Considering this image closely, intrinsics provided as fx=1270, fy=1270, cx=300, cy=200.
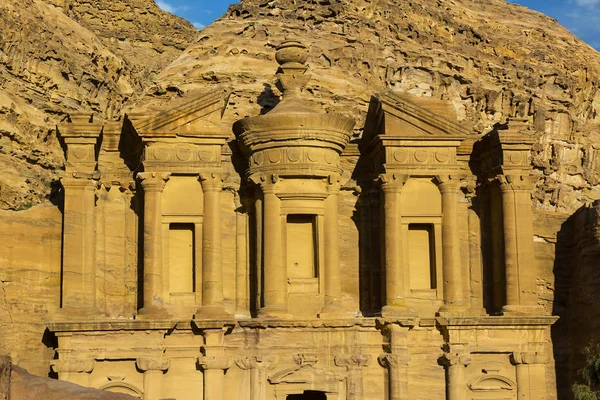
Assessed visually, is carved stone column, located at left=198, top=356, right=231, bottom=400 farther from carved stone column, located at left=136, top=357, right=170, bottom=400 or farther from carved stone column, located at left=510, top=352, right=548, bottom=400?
carved stone column, located at left=510, top=352, right=548, bottom=400

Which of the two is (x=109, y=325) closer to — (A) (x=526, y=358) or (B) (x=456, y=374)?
(B) (x=456, y=374)

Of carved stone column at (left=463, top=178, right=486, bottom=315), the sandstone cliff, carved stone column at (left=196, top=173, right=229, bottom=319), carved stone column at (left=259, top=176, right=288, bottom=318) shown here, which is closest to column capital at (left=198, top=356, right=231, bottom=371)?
carved stone column at (left=196, top=173, right=229, bottom=319)

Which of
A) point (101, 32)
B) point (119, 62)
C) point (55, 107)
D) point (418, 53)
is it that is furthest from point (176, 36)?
point (418, 53)

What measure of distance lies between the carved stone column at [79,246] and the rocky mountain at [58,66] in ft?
31.3

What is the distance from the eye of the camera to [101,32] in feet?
205

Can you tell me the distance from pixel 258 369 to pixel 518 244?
651 centimetres

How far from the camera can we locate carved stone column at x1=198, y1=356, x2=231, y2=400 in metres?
27.1

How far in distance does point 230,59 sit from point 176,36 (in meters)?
28.4

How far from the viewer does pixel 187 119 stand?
91.9 feet

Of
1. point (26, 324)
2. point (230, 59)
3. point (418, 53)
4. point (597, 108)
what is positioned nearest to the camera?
point (26, 324)

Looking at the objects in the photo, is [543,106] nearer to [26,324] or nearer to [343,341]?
[343,341]

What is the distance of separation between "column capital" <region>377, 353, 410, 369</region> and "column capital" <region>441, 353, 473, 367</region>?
83 centimetres

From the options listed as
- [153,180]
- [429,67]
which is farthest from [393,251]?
[429,67]

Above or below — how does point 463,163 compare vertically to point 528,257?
above
